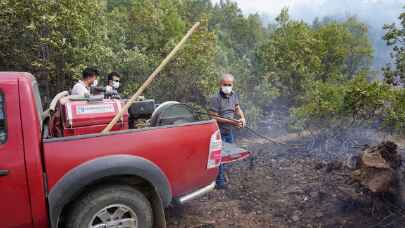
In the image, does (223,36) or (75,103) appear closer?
(75,103)

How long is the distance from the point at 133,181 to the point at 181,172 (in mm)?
506

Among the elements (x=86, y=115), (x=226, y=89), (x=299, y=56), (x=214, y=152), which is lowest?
(x=214, y=152)

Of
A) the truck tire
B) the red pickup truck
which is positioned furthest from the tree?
→ the truck tire

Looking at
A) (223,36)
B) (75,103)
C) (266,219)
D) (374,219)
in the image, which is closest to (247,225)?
(266,219)

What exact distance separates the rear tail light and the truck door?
71.2 inches

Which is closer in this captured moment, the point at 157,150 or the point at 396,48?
the point at 157,150

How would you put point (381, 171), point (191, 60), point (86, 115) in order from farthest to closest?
1. point (191, 60)
2. point (381, 171)
3. point (86, 115)

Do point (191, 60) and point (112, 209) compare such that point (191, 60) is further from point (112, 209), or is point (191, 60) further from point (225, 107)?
point (112, 209)

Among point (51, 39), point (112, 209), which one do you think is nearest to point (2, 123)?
point (112, 209)

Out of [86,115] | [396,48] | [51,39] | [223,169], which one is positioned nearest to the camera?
[86,115]

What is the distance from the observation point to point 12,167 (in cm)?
257

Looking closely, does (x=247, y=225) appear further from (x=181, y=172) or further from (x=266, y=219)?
(x=181, y=172)

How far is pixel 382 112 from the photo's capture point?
6418 millimetres

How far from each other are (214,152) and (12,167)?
1960mm
